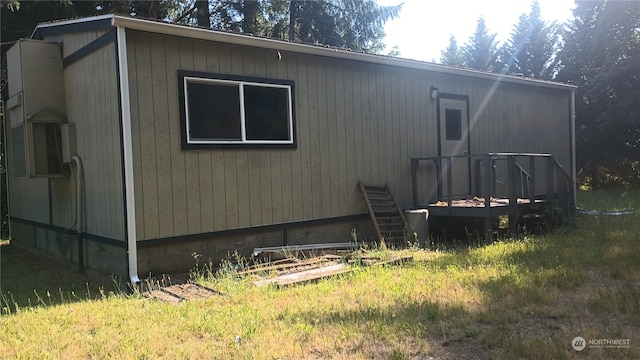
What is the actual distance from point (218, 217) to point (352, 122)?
2.85m

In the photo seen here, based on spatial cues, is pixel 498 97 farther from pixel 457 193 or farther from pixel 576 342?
pixel 576 342

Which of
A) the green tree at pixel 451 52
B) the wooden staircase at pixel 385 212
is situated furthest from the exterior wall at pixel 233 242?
the green tree at pixel 451 52

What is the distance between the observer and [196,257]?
655cm

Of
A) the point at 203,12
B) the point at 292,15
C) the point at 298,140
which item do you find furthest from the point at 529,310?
the point at 292,15

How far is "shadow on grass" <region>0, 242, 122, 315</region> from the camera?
566 cm

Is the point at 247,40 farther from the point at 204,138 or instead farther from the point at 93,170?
the point at 93,170

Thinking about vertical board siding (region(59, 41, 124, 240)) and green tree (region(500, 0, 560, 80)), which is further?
green tree (region(500, 0, 560, 80))

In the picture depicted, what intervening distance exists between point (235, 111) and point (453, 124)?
490cm

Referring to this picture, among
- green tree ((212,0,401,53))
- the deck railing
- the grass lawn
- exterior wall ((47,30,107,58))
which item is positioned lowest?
the grass lawn

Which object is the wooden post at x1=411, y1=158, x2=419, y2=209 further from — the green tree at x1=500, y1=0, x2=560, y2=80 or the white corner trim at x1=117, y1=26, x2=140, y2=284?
the green tree at x1=500, y1=0, x2=560, y2=80

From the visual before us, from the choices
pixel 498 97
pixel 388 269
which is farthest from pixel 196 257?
pixel 498 97

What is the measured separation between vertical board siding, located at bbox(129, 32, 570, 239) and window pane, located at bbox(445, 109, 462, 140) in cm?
32

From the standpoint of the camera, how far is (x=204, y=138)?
6691 millimetres

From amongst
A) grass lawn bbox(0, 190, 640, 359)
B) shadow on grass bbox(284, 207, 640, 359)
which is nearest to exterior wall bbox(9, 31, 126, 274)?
grass lawn bbox(0, 190, 640, 359)
